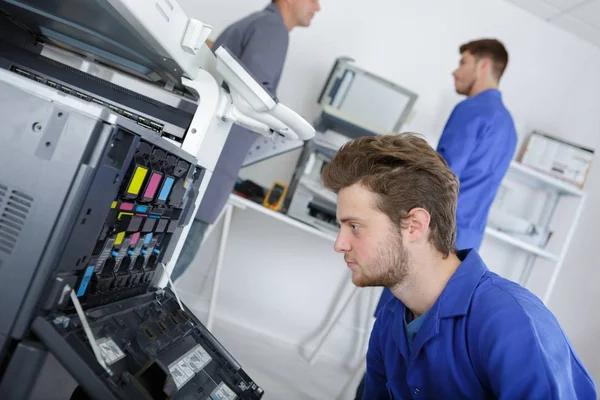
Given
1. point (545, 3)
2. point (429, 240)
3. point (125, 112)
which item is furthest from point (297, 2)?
point (545, 3)

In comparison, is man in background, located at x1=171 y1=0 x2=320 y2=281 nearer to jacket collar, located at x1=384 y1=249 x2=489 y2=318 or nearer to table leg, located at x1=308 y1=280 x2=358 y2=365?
jacket collar, located at x1=384 y1=249 x2=489 y2=318

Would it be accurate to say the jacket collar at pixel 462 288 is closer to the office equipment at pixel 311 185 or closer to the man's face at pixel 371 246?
the man's face at pixel 371 246

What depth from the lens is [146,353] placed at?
2.64ft

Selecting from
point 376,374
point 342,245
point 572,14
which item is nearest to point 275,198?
point 376,374

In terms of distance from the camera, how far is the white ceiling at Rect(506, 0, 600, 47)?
9.73 feet

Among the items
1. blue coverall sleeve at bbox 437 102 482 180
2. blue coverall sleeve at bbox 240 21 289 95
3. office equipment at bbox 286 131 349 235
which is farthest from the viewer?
office equipment at bbox 286 131 349 235

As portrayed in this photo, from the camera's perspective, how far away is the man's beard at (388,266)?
988 millimetres

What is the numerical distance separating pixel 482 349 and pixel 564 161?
2.51m

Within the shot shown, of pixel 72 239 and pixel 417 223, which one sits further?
pixel 417 223

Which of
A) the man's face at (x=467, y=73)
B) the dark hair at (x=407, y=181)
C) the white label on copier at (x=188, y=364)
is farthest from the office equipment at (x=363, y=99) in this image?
the white label on copier at (x=188, y=364)

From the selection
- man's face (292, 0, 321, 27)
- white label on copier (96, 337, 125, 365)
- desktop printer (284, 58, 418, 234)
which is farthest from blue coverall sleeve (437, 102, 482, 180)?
white label on copier (96, 337, 125, 365)

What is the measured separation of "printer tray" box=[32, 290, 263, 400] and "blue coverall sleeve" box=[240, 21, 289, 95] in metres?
0.89

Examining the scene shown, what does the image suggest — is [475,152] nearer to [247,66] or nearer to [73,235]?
[247,66]

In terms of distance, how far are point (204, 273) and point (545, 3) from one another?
2.44 meters
